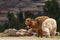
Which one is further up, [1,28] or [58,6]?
[58,6]

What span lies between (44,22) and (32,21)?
0.77 ft

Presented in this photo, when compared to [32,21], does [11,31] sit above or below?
below

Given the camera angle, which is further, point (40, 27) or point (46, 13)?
point (46, 13)

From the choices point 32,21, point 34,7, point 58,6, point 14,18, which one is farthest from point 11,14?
point 32,21

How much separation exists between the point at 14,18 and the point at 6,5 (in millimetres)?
483

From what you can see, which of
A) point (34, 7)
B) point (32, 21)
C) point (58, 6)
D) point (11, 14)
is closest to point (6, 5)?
point (11, 14)

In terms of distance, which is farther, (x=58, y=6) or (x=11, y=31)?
(x=58, y=6)

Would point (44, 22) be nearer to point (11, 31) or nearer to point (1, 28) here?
point (11, 31)

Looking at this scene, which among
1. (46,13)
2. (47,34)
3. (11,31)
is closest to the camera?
(47,34)

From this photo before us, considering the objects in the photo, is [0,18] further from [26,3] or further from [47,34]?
[47,34]

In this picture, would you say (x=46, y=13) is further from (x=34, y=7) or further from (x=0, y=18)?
(x=0, y=18)

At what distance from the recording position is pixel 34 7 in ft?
24.7

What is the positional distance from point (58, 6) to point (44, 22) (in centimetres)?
252

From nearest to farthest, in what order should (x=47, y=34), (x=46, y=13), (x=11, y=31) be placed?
(x=47, y=34) → (x=11, y=31) → (x=46, y=13)
